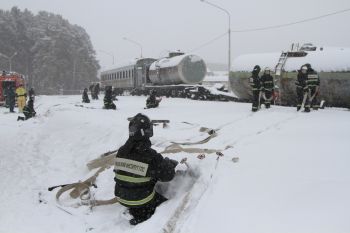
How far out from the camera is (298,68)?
16.1 m

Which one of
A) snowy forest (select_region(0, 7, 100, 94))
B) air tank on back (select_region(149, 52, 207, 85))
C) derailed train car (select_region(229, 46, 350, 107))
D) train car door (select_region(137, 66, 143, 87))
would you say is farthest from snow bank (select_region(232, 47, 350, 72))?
snowy forest (select_region(0, 7, 100, 94))

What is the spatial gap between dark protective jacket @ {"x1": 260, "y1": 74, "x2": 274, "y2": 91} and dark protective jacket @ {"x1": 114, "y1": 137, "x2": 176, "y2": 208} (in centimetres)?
→ 905

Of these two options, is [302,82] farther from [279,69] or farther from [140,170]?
[140,170]

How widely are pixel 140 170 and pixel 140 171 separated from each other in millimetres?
14

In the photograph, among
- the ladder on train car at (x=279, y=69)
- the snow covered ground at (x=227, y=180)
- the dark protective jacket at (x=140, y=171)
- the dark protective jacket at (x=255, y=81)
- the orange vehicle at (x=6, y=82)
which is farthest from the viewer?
the orange vehicle at (x=6, y=82)

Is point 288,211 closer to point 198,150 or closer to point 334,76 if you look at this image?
point 198,150

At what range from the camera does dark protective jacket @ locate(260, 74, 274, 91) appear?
1440cm

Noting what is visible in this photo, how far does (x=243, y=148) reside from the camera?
7691 mm

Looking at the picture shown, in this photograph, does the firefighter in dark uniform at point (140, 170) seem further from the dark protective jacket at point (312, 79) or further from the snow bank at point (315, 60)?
the snow bank at point (315, 60)

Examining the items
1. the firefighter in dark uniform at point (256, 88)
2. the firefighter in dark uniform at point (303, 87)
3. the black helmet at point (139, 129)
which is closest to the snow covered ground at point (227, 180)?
the firefighter in dark uniform at point (303, 87)

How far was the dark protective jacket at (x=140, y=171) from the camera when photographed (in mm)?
5965

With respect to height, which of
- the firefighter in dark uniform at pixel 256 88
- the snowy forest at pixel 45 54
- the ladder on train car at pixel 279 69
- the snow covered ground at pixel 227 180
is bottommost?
the snow covered ground at pixel 227 180

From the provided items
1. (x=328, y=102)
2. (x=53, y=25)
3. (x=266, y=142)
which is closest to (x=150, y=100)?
(x=328, y=102)

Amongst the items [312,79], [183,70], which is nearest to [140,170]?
[312,79]
